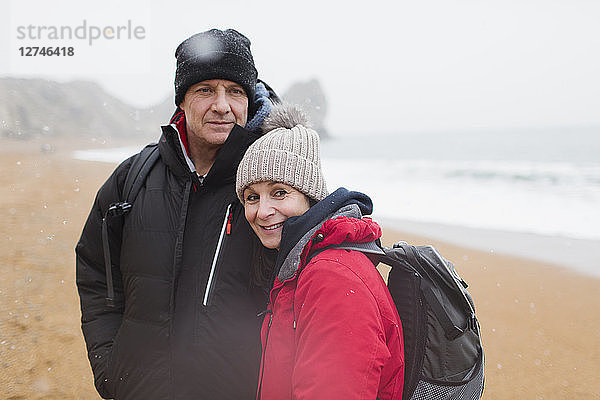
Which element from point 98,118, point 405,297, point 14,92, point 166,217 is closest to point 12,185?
point 166,217

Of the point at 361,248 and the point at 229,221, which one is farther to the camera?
the point at 229,221

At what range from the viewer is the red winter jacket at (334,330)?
3.77ft

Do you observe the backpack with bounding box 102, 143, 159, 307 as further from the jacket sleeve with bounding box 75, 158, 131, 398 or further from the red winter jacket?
the red winter jacket

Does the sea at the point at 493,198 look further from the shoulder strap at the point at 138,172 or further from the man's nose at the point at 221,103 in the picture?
the shoulder strap at the point at 138,172

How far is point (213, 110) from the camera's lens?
185 centimetres

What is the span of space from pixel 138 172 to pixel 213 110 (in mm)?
418

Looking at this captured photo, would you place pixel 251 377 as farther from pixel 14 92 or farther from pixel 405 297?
pixel 14 92

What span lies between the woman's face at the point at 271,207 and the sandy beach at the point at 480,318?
2.50 metres

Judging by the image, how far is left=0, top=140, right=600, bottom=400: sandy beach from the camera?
352 cm

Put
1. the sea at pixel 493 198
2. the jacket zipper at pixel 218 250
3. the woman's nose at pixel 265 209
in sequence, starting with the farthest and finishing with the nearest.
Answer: the sea at pixel 493 198, the jacket zipper at pixel 218 250, the woman's nose at pixel 265 209

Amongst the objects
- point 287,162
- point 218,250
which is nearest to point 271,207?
point 287,162

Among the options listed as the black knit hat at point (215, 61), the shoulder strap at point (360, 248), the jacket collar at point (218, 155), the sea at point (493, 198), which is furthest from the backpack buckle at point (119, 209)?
the sea at point (493, 198)

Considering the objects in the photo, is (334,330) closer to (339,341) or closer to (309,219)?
(339,341)

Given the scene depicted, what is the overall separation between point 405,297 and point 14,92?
42.9 metres
